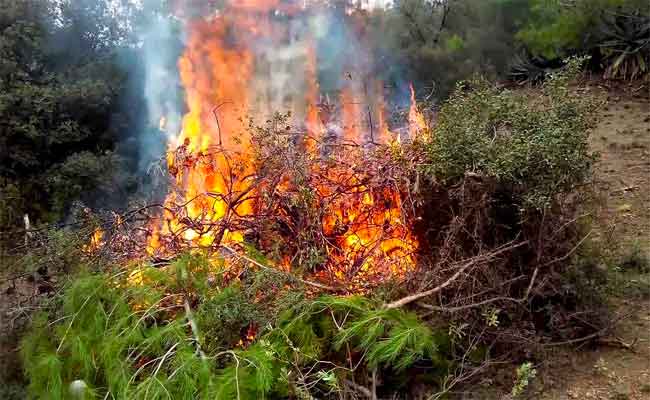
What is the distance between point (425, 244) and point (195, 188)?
2285 mm

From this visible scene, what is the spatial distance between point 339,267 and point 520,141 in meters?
1.66

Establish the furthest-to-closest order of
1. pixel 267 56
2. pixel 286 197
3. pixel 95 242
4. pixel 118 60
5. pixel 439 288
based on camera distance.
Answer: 1. pixel 118 60
2. pixel 267 56
3. pixel 95 242
4. pixel 286 197
5. pixel 439 288

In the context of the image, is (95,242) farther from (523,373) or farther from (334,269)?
(523,373)

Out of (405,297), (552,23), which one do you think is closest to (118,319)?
(405,297)

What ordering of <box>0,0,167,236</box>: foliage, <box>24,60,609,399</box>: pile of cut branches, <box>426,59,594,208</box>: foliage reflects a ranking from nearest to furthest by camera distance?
<box>24,60,609,399</box>: pile of cut branches
<box>426,59,594,208</box>: foliage
<box>0,0,167,236</box>: foliage

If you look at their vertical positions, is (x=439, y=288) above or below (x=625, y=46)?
below

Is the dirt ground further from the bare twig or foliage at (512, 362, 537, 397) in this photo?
the bare twig

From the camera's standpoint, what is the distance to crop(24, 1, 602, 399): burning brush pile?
3.54m

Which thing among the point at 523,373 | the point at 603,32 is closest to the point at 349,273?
the point at 523,373

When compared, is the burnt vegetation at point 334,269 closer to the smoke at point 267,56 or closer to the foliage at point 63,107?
the smoke at point 267,56

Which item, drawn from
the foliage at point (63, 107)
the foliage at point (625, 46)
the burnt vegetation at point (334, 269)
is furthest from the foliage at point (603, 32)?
the foliage at point (63, 107)

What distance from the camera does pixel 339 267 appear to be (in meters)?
4.48

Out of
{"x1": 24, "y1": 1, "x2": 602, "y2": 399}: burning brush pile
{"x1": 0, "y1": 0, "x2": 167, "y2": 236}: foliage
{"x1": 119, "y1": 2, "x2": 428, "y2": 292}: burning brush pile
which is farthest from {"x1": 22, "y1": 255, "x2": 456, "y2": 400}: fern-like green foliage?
{"x1": 0, "y1": 0, "x2": 167, "y2": 236}: foliage

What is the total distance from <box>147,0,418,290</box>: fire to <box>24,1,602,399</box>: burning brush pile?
2 cm
